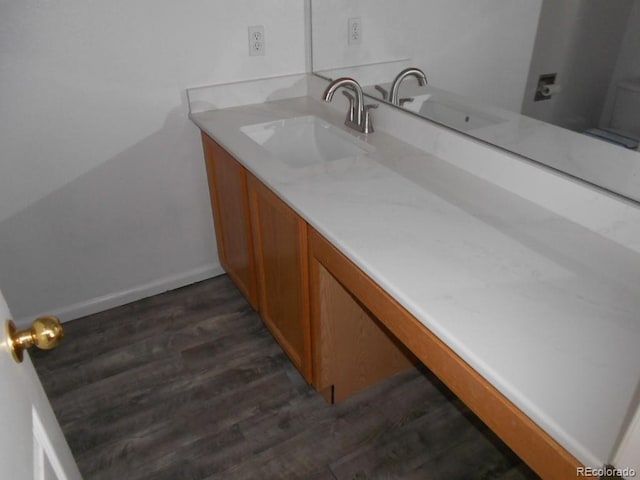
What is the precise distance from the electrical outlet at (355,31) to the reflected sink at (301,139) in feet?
1.18

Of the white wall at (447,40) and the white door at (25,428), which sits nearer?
the white door at (25,428)

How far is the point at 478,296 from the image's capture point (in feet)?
3.22

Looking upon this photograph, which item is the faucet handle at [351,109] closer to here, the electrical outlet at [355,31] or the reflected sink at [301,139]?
the reflected sink at [301,139]

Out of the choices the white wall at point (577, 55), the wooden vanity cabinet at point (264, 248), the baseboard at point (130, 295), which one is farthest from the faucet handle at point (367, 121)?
the baseboard at point (130, 295)

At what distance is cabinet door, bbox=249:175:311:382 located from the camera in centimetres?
148

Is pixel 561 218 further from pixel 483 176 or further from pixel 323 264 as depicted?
pixel 323 264

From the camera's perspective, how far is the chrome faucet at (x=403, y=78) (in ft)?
5.61

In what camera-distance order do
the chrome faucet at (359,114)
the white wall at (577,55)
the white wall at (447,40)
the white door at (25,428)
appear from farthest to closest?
the chrome faucet at (359,114) < the white wall at (447,40) < the white wall at (577,55) < the white door at (25,428)

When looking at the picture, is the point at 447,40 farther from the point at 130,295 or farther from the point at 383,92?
the point at 130,295

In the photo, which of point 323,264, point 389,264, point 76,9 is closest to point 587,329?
point 389,264

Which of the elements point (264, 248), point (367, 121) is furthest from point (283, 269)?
point (367, 121)

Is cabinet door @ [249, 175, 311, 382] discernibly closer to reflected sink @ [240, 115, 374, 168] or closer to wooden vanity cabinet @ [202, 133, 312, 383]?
wooden vanity cabinet @ [202, 133, 312, 383]

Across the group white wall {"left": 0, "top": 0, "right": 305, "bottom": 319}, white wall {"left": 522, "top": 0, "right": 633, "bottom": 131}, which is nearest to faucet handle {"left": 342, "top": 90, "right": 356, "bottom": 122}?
white wall {"left": 0, "top": 0, "right": 305, "bottom": 319}

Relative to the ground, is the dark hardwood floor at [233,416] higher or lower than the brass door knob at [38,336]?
lower
